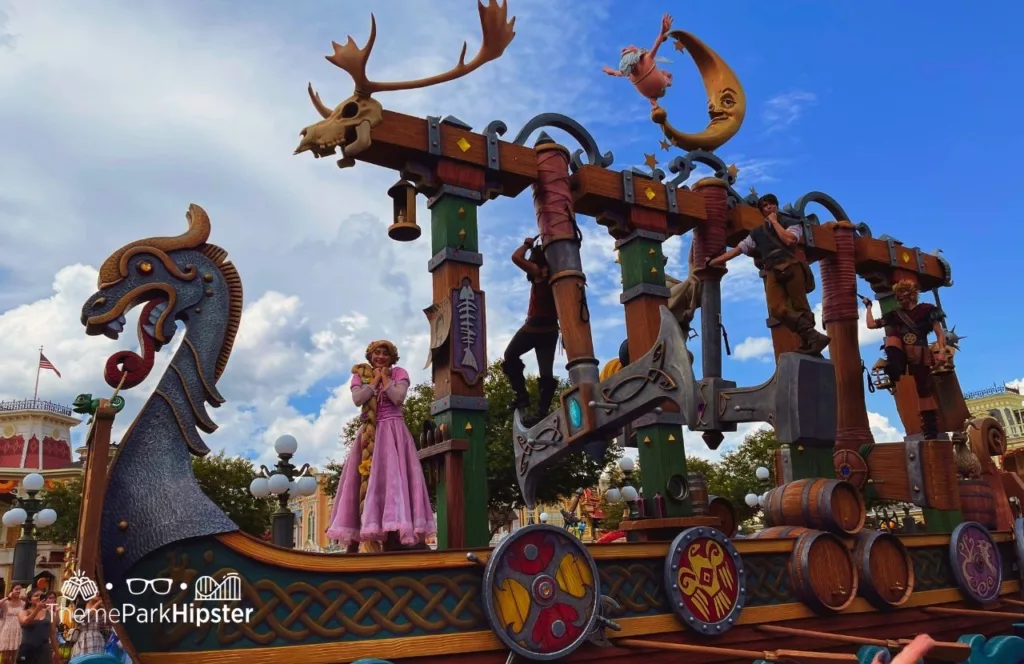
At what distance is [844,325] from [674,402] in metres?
4.55

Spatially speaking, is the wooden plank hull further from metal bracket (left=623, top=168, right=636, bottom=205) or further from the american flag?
the american flag

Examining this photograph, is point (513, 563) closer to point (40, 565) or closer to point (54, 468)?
point (40, 565)

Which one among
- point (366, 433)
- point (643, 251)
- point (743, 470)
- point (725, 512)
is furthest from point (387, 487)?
point (743, 470)

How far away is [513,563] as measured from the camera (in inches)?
178

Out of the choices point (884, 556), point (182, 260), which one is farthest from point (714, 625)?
point (182, 260)

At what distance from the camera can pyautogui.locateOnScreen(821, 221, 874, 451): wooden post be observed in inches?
343

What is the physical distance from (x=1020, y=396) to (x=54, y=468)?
2516 inches

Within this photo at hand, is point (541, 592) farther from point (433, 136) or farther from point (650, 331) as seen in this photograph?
point (433, 136)

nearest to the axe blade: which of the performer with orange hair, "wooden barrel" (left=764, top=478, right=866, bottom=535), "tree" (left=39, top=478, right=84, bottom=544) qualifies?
"wooden barrel" (left=764, top=478, right=866, bottom=535)

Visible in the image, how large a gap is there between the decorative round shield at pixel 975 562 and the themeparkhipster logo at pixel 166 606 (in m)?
6.14

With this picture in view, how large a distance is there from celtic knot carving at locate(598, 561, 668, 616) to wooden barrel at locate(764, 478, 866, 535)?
63.5 inches

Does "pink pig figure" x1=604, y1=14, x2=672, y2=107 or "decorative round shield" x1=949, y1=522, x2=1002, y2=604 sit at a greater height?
"pink pig figure" x1=604, y1=14, x2=672, y2=107

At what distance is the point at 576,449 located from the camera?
648cm

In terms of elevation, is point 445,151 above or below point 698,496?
above
